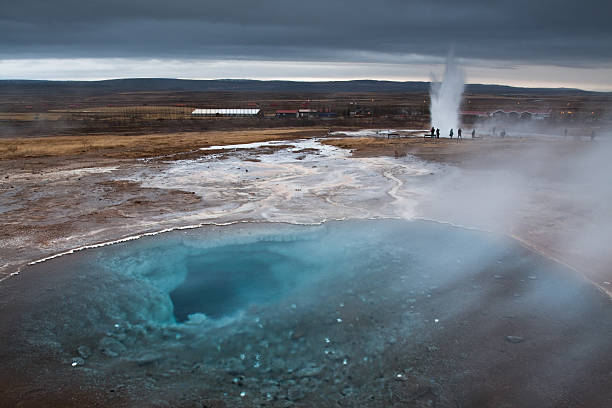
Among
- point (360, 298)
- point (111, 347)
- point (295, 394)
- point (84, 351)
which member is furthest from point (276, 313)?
point (84, 351)

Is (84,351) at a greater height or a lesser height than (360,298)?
lesser

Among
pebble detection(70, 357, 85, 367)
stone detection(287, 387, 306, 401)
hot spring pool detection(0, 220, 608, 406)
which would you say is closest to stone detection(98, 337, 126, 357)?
hot spring pool detection(0, 220, 608, 406)

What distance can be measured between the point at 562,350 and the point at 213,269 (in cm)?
625

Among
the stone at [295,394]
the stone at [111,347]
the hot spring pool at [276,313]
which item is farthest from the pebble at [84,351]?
the stone at [295,394]

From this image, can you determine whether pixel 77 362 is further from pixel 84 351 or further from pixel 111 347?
pixel 111 347

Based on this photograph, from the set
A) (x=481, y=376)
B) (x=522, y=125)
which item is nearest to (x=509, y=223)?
(x=481, y=376)

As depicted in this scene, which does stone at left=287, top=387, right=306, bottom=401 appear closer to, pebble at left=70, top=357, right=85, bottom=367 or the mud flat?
the mud flat

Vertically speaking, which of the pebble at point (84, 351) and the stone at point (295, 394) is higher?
the stone at point (295, 394)

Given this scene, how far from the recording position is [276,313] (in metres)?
7.18

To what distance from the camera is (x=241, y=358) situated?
594cm

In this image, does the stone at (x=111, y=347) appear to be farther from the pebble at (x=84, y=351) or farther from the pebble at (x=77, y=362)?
the pebble at (x=77, y=362)

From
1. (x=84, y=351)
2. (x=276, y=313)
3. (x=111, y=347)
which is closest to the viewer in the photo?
(x=84, y=351)

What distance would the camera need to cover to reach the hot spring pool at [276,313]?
5457 millimetres

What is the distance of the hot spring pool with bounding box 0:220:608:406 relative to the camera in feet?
17.9
